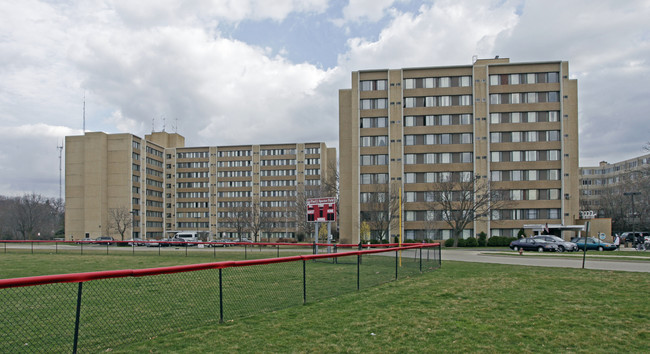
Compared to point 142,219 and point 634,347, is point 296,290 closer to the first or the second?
point 634,347

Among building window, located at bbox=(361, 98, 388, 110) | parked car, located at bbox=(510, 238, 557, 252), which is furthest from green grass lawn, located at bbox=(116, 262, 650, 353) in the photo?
building window, located at bbox=(361, 98, 388, 110)

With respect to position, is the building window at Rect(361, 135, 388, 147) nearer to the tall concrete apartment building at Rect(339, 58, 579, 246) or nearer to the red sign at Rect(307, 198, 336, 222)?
the tall concrete apartment building at Rect(339, 58, 579, 246)

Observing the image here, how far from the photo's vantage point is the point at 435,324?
30.0ft

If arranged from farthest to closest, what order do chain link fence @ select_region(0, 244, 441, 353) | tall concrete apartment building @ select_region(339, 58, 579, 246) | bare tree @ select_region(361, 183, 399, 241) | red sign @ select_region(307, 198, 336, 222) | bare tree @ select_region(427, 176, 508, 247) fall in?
tall concrete apartment building @ select_region(339, 58, 579, 246)
bare tree @ select_region(361, 183, 399, 241)
bare tree @ select_region(427, 176, 508, 247)
red sign @ select_region(307, 198, 336, 222)
chain link fence @ select_region(0, 244, 441, 353)

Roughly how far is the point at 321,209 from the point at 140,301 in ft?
50.7

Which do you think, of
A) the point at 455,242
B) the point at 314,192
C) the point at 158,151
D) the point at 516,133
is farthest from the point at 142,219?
the point at 516,133

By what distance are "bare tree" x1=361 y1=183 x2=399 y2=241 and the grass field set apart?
53.1 meters

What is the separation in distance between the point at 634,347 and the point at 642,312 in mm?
3412

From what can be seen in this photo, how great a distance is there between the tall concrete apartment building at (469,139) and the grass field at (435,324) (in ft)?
189

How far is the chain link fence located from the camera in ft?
25.3

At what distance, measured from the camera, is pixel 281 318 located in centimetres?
972

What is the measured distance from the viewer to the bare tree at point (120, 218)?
305 feet

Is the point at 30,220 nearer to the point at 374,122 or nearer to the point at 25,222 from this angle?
the point at 25,222

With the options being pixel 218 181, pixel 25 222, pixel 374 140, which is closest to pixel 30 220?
pixel 25 222
